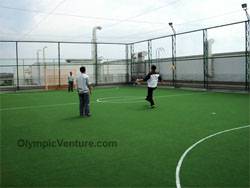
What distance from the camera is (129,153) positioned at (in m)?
6.46

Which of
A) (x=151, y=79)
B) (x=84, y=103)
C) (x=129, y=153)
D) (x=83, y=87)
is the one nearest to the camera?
(x=129, y=153)

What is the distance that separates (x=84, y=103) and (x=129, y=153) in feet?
16.9

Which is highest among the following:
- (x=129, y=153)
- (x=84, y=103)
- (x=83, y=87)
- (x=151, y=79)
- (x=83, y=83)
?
(x=151, y=79)

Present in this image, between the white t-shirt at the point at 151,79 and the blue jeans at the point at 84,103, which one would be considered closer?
the blue jeans at the point at 84,103

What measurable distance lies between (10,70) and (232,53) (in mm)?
16780

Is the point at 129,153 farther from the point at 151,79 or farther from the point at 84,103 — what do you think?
the point at 151,79

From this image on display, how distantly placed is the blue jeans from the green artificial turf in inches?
17.2

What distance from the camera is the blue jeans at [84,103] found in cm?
1123

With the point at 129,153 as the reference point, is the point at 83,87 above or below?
above

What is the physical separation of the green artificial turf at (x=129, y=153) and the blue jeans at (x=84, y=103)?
44 centimetres

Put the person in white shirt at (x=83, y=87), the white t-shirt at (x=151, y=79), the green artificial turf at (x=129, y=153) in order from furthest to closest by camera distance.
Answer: the white t-shirt at (x=151, y=79), the person in white shirt at (x=83, y=87), the green artificial turf at (x=129, y=153)

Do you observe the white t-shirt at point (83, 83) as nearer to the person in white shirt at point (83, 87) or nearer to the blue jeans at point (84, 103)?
the person in white shirt at point (83, 87)

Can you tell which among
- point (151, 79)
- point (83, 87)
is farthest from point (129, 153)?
point (151, 79)

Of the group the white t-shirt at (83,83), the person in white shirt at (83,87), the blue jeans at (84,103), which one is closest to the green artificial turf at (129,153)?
the blue jeans at (84,103)
